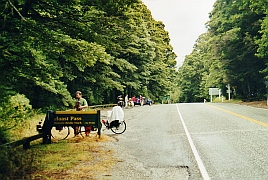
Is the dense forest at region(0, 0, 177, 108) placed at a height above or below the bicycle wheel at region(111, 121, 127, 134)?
above

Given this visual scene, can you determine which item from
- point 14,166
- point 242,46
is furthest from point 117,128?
point 242,46

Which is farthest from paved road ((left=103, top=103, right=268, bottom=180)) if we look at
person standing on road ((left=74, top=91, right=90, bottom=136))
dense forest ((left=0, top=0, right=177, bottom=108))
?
dense forest ((left=0, top=0, right=177, bottom=108))

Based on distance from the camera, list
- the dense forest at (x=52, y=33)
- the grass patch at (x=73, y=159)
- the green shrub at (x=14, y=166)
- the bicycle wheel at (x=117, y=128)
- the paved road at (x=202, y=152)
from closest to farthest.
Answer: the green shrub at (x=14, y=166)
the paved road at (x=202, y=152)
the grass patch at (x=73, y=159)
the dense forest at (x=52, y=33)
the bicycle wheel at (x=117, y=128)

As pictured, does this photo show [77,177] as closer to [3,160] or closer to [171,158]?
[3,160]

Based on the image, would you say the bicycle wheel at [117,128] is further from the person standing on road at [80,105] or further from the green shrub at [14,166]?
the green shrub at [14,166]

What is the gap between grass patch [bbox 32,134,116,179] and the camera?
746cm

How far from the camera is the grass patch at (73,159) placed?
294 inches

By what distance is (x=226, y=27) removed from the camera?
45.5m

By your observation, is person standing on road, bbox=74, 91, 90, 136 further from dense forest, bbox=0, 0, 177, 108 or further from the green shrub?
the green shrub

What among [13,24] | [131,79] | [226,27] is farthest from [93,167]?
[226,27]

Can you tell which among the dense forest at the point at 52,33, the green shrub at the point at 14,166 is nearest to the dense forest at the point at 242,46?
the dense forest at the point at 52,33

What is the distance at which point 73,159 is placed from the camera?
9.01m

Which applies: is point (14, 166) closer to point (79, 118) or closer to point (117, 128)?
point (79, 118)

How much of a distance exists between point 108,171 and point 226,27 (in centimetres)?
4157
